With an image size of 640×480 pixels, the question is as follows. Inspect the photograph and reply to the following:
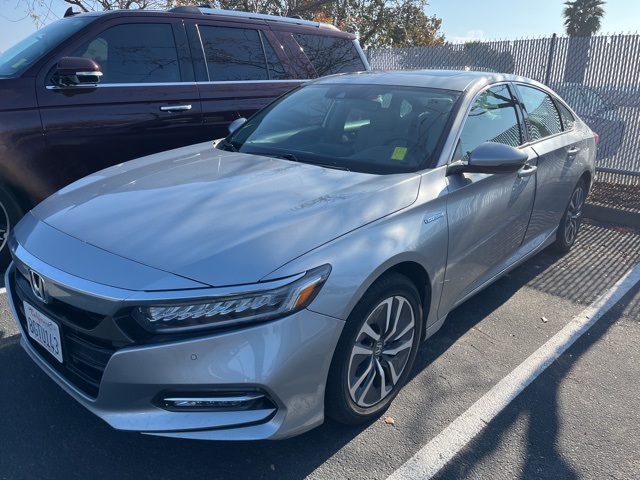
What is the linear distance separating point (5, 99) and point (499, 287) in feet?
13.3

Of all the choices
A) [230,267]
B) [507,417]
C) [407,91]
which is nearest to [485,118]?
[407,91]

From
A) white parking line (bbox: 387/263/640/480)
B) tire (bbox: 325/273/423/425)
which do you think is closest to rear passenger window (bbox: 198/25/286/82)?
tire (bbox: 325/273/423/425)

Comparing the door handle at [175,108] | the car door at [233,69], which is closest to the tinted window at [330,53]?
the car door at [233,69]

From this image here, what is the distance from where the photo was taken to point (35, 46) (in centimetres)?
446

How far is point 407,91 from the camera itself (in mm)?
3594

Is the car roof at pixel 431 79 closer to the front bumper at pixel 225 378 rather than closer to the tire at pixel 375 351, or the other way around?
the tire at pixel 375 351

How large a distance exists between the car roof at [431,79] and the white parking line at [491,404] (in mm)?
1774

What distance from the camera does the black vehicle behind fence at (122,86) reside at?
13.5 feet

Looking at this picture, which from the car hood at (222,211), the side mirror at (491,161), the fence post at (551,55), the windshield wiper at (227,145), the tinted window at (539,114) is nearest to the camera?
the car hood at (222,211)

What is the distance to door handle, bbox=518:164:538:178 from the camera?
3.69m

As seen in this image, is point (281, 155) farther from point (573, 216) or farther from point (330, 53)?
point (330, 53)

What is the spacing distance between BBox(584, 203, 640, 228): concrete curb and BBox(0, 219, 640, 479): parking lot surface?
10.2 feet

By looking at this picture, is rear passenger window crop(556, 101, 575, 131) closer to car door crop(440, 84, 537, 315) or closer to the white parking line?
car door crop(440, 84, 537, 315)

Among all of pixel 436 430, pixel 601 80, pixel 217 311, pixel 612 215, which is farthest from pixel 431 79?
pixel 601 80
